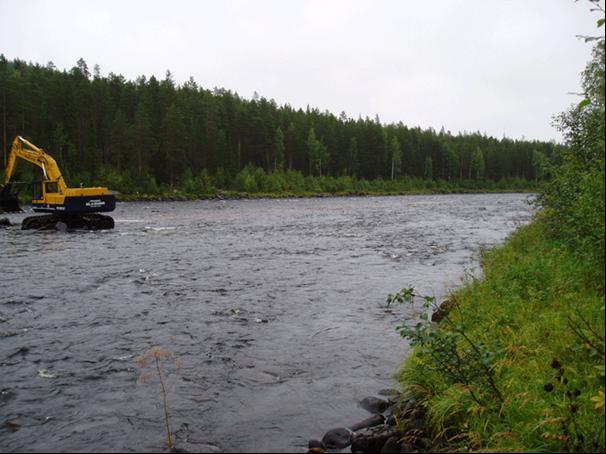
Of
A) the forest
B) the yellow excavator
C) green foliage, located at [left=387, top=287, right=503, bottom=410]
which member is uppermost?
the forest

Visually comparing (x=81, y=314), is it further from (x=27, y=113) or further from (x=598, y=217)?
(x=27, y=113)

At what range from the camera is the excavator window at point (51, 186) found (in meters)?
32.2

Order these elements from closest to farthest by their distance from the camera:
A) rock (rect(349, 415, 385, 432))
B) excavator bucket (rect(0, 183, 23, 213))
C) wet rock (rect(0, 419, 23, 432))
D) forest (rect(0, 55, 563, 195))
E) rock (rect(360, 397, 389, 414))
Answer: rock (rect(349, 415, 385, 432)), wet rock (rect(0, 419, 23, 432)), rock (rect(360, 397, 389, 414)), excavator bucket (rect(0, 183, 23, 213)), forest (rect(0, 55, 563, 195))

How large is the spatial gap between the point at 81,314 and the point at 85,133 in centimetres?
7622

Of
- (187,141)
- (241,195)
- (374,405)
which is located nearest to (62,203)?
(374,405)

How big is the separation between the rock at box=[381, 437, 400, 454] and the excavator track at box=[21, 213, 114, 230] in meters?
30.1

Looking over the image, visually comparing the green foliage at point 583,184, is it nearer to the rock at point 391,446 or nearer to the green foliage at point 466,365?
the green foliage at point 466,365

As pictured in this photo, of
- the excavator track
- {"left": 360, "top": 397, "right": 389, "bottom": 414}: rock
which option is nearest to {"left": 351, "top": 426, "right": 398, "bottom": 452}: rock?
{"left": 360, "top": 397, "right": 389, "bottom": 414}: rock

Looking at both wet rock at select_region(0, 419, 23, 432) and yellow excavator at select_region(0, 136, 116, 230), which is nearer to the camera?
wet rock at select_region(0, 419, 23, 432)

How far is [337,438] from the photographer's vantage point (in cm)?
637

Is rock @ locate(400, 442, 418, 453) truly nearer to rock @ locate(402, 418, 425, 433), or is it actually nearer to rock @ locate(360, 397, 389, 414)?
rock @ locate(402, 418, 425, 433)

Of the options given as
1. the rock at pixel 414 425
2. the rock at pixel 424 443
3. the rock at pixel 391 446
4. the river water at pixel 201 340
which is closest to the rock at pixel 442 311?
the river water at pixel 201 340

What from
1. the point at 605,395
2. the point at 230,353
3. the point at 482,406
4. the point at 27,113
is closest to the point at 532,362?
the point at 482,406

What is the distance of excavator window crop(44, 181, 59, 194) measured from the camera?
106ft
